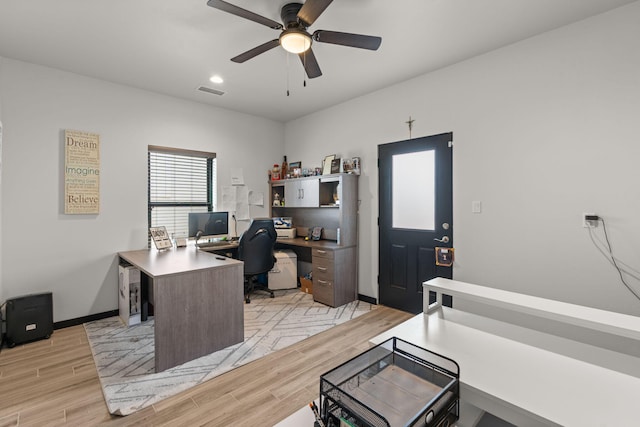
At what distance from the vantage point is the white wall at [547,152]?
7.37 ft

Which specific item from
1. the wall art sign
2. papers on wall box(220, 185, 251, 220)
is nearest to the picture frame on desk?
the wall art sign

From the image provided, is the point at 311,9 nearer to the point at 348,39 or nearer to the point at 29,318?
the point at 348,39

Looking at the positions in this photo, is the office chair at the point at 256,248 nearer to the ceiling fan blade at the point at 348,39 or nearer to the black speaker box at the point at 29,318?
the black speaker box at the point at 29,318

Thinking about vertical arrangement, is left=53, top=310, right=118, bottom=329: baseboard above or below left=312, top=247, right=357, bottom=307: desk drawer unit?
below

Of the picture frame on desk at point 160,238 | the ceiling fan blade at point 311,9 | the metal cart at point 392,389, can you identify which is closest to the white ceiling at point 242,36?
the ceiling fan blade at point 311,9

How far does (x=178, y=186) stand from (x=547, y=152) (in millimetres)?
4358

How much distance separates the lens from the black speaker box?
9.07ft

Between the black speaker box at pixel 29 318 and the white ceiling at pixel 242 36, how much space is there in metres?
2.41

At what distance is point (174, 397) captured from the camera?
2.05 meters

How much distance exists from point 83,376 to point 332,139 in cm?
383

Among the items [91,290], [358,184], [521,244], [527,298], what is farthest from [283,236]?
[527,298]

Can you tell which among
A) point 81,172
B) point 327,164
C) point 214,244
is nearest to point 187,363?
point 214,244

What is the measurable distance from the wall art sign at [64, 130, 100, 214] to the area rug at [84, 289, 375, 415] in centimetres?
136

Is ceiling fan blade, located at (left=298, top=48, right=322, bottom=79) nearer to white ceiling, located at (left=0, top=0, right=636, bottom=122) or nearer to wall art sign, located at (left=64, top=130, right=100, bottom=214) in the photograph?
white ceiling, located at (left=0, top=0, right=636, bottom=122)
